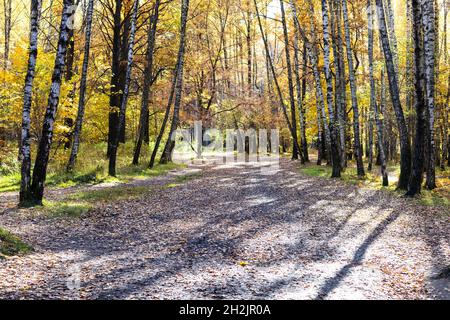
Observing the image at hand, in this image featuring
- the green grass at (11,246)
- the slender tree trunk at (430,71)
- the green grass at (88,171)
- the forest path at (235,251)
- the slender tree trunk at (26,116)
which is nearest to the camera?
the forest path at (235,251)

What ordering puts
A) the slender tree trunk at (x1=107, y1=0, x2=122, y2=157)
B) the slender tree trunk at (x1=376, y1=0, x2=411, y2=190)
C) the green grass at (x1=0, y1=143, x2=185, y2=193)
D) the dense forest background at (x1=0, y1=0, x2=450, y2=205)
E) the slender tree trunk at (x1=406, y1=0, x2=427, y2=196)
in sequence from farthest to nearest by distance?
1. the slender tree trunk at (x1=107, y1=0, x2=122, y2=157)
2. the green grass at (x1=0, y1=143, x2=185, y2=193)
3. the slender tree trunk at (x1=376, y1=0, x2=411, y2=190)
4. the dense forest background at (x1=0, y1=0, x2=450, y2=205)
5. the slender tree trunk at (x1=406, y1=0, x2=427, y2=196)

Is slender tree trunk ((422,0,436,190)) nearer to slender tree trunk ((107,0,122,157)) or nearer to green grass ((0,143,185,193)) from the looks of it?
green grass ((0,143,185,193))

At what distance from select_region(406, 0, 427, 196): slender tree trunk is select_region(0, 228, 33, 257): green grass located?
1181 cm

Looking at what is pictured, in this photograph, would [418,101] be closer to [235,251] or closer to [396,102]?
[396,102]

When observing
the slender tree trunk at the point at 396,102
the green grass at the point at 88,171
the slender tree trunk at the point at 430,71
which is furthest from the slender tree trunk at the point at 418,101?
the green grass at the point at 88,171

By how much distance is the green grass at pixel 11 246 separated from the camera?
264 inches

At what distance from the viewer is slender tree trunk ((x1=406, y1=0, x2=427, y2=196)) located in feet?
43.3

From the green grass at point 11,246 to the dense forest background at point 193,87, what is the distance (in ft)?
12.0

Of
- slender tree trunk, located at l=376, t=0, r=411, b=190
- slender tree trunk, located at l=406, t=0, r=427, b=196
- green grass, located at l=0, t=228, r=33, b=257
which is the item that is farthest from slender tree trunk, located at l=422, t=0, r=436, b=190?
green grass, located at l=0, t=228, r=33, b=257

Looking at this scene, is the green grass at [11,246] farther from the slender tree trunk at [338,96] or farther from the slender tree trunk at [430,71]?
the slender tree trunk at [338,96]

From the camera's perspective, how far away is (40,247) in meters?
7.41
